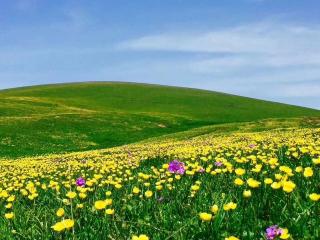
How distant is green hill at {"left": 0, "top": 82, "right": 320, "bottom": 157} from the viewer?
57000mm

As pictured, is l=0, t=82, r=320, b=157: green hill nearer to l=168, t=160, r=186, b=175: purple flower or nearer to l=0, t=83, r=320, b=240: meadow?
l=0, t=83, r=320, b=240: meadow

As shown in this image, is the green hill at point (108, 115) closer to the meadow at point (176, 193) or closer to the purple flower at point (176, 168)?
the meadow at point (176, 193)

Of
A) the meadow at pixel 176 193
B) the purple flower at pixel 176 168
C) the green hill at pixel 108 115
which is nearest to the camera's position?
the meadow at pixel 176 193

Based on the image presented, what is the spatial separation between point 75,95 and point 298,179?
130891 mm

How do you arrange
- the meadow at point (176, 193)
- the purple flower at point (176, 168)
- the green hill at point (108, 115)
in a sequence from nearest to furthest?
1. the meadow at point (176, 193)
2. the purple flower at point (176, 168)
3. the green hill at point (108, 115)

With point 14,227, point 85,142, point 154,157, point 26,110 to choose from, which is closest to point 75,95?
point 26,110

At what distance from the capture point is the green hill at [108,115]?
187 ft

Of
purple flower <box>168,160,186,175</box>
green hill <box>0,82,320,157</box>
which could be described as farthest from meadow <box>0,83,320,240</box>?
green hill <box>0,82,320,157</box>

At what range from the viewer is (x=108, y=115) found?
82.5 meters

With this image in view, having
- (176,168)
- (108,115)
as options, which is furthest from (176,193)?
(108,115)

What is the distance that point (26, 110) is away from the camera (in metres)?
84.3

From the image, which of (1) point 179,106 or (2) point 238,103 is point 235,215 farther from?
(2) point 238,103

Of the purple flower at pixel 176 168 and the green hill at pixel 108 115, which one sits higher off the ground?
the purple flower at pixel 176 168

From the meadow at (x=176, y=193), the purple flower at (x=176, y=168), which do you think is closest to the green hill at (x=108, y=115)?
the meadow at (x=176, y=193)
